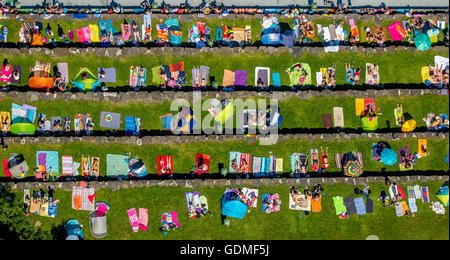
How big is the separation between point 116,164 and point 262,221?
41.6 feet

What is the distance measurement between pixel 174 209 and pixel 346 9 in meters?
21.9

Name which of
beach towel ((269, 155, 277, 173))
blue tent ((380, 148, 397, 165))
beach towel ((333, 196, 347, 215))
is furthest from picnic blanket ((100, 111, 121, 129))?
blue tent ((380, 148, 397, 165))

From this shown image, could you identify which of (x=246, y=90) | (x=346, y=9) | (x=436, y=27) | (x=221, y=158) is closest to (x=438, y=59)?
(x=436, y=27)

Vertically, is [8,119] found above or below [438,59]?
below

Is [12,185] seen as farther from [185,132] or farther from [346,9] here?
[346,9]

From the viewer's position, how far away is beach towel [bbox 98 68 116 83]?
29344 mm

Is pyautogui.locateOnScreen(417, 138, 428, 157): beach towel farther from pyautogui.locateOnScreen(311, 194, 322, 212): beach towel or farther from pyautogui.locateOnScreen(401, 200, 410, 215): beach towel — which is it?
pyautogui.locateOnScreen(311, 194, 322, 212): beach towel

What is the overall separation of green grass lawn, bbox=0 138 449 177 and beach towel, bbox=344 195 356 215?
214cm

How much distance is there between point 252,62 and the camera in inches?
1181

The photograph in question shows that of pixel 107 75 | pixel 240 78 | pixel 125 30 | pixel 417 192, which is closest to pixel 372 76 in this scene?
pixel 417 192

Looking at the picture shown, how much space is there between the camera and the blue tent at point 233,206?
28.7 m

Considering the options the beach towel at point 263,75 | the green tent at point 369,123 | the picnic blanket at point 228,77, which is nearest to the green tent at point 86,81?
the picnic blanket at point 228,77

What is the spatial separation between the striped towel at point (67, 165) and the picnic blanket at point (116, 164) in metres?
2.94

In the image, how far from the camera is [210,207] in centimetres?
2955
